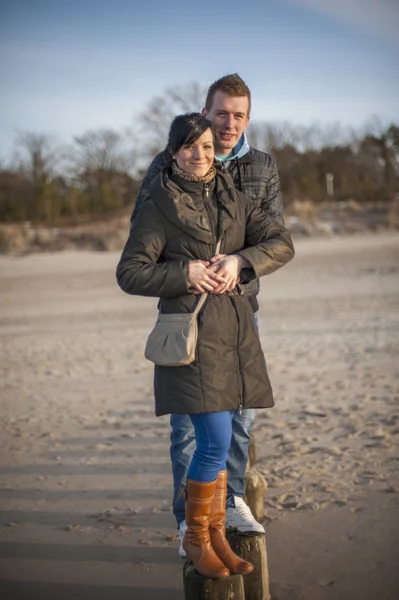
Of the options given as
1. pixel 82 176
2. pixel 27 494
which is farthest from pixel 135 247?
pixel 82 176

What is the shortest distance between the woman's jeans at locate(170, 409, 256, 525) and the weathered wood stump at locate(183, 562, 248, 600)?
546mm

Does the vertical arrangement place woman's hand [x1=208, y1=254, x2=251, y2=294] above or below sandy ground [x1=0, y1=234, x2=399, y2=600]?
above

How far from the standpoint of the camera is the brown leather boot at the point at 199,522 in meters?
2.96

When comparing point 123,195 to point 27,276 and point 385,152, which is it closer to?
point 385,152

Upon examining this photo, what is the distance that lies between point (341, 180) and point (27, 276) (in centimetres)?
3276

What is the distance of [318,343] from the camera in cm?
930

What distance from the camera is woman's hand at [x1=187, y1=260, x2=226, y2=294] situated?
2906 mm

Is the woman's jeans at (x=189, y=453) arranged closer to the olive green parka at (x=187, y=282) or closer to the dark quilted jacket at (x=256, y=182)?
the olive green parka at (x=187, y=282)

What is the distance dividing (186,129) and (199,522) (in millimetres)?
1621

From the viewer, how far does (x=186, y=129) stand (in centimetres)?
295

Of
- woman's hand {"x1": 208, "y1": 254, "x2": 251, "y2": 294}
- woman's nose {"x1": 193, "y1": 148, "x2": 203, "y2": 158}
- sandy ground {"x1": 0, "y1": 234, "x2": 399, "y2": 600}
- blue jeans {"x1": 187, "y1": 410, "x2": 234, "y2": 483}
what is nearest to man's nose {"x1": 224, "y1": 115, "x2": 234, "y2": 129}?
woman's nose {"x1": 193, "y1": 148, "x2": 203, "y2": 158}

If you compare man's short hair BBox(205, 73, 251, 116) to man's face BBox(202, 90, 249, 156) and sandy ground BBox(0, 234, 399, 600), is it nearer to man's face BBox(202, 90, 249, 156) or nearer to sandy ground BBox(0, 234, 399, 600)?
man's face BBox(202, 90, 249, 156)

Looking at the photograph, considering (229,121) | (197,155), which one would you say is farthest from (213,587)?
(229,121)

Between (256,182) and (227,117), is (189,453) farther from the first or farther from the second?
(227,117)
